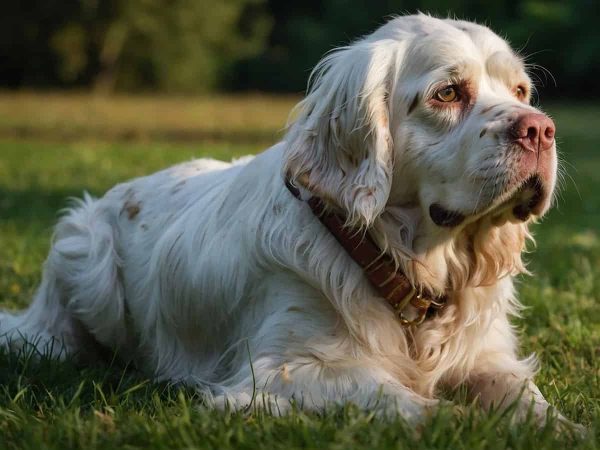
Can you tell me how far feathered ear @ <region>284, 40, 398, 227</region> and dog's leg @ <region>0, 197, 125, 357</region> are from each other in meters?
1.31

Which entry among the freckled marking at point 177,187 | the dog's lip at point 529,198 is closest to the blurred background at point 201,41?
the freckled marking at point 177,187

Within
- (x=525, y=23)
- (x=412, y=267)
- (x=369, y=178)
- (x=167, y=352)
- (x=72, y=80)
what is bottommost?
(x=72, y=80)

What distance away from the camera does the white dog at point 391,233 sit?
3.16 m

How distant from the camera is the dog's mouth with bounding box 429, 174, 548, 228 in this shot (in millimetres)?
3156

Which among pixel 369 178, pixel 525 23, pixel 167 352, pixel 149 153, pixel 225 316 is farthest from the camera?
pixel 525 23

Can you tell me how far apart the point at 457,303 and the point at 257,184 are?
87 cm

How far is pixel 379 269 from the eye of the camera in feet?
10.9

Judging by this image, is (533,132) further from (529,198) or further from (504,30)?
(504,30)

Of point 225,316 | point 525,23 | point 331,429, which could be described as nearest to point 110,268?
point 225,316

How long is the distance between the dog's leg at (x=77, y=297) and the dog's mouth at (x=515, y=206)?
1645mm

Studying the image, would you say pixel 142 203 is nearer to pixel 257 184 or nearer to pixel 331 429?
pixel 257 184

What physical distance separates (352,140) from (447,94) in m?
0.35

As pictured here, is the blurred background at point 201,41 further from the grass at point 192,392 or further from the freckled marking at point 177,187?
the freckled marking at point 177,187

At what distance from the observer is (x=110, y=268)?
14.1ft
